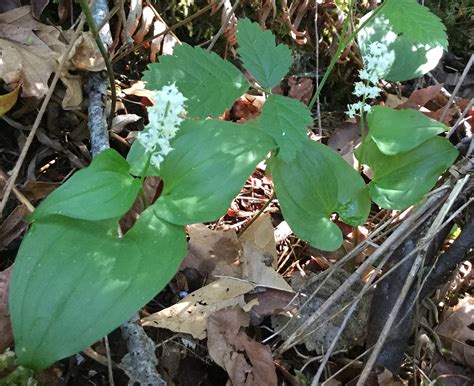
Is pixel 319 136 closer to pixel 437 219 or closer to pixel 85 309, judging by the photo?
pixel 437 219

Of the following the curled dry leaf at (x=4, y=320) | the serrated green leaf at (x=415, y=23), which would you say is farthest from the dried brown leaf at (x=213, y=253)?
the serrated green leaf at (x=415, y=23)

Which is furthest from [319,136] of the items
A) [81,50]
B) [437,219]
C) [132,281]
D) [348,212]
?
[132,281]

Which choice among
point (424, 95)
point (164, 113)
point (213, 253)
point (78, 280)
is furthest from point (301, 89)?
point (78, 280)

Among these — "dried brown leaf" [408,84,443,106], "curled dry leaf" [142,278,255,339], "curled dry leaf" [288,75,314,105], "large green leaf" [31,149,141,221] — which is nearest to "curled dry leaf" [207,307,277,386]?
"curled dry leaf" [142,278,255,339]

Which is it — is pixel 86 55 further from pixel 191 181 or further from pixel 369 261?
pixel 369 261

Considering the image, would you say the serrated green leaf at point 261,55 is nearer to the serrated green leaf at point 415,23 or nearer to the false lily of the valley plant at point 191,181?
the false lily of the valley plant at point 191,181

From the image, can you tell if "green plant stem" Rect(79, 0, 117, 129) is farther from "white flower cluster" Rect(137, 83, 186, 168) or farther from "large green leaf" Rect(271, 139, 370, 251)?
"large green leaf" Rect(271, 139, 370, 251)
